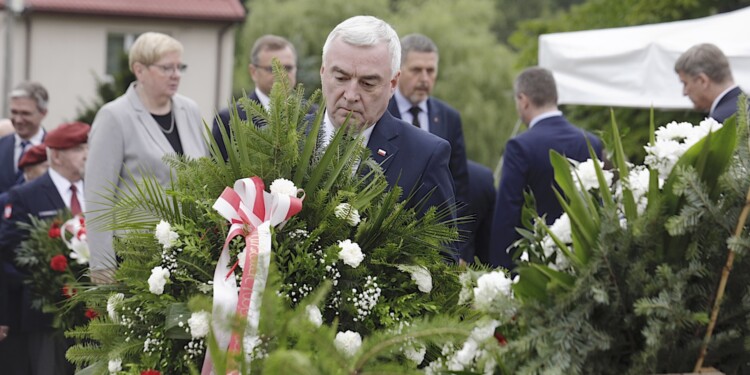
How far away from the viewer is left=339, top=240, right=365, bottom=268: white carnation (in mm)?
2969

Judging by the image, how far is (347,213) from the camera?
3049 mm

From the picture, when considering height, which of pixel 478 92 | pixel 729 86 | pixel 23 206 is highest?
pixel 729 86

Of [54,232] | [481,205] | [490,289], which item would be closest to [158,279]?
[490,289]

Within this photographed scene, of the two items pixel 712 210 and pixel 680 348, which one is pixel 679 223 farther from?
pixel 680 348

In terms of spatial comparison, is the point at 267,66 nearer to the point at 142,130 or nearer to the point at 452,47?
the point at 142,130

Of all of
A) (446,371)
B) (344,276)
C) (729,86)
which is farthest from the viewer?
(729,86)

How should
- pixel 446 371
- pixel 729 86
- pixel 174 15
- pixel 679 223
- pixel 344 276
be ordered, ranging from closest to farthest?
pixel 679 223 < pixel 446 371 < pixel 344 276 < pixel 729 86 < pixel 174 15

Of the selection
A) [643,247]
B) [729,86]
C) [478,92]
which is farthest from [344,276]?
[478,92]

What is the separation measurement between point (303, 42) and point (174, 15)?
1111cm

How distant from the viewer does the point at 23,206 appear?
23.2 ft

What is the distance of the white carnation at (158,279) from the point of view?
2979 mm

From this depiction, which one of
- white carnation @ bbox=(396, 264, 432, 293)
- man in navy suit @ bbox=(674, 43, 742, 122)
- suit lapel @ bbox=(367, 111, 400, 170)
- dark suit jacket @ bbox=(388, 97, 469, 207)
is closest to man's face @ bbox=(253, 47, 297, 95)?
dark suit jacket @ bbox=(388, 97, 469, 207)

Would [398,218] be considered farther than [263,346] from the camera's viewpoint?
Yes

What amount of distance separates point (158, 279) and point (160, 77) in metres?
3.28
